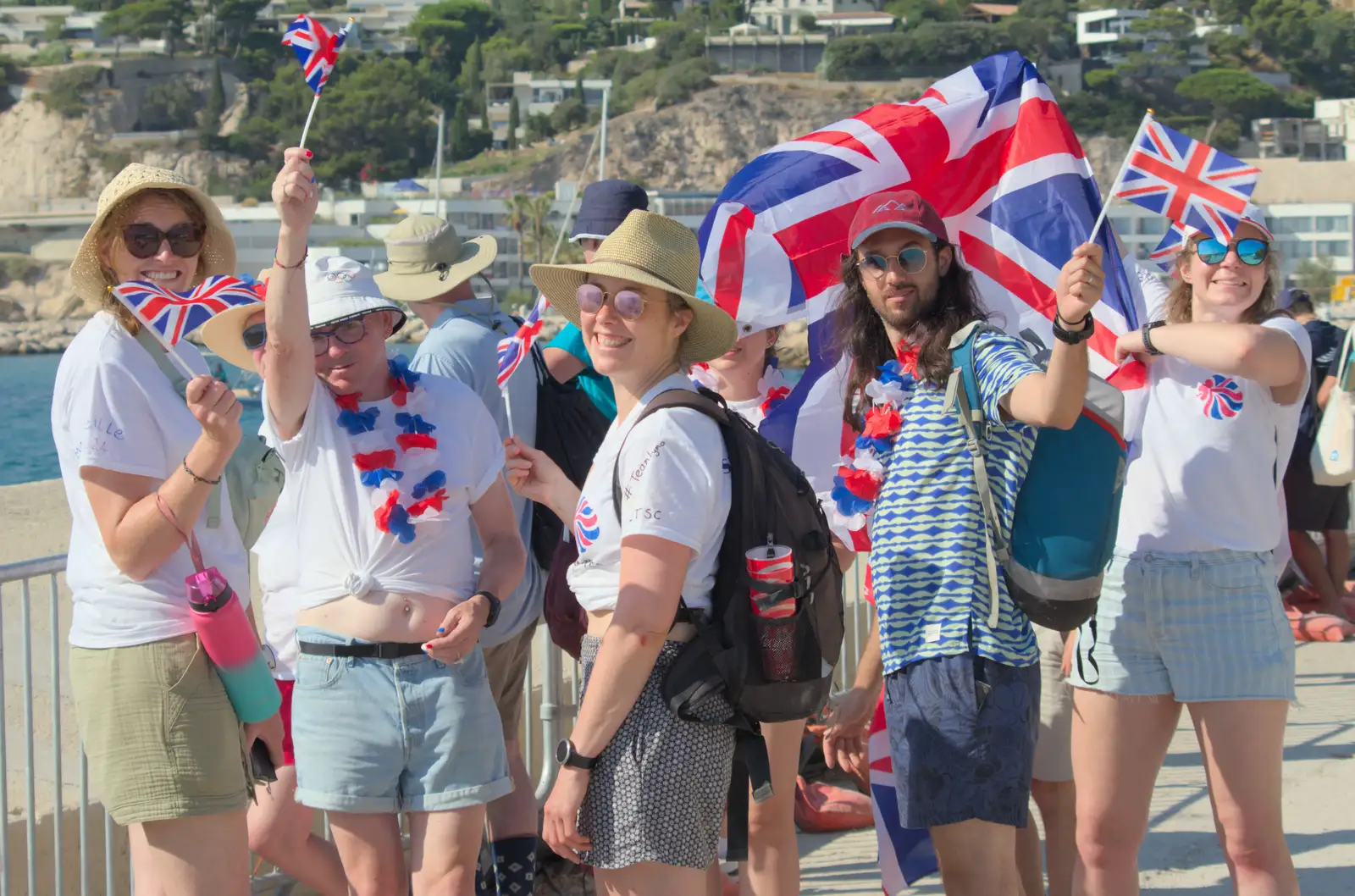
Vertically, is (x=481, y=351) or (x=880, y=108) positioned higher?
(x=880, y=108)

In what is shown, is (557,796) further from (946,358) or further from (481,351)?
(481,351)

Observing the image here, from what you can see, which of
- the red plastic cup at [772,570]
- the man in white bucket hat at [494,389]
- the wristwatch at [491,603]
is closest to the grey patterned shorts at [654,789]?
the red plastic cup at [772,570]

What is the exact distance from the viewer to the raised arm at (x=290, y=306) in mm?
2879

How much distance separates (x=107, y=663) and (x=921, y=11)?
17241 centimetres

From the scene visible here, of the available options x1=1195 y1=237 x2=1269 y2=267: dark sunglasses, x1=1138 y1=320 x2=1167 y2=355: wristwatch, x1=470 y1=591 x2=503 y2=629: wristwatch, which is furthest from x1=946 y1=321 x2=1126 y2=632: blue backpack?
x1=470 y1=591 x2=503 y2=629: wristwatch

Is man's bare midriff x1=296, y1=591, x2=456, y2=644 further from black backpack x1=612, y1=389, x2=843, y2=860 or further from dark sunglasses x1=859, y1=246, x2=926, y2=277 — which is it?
dark sunglasses x1=859, y1=246, x2=926, y2=277

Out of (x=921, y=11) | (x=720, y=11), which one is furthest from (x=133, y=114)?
(x=921, y=11)

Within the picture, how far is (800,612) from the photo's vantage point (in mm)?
2791

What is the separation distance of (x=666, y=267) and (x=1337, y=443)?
92.6 inches

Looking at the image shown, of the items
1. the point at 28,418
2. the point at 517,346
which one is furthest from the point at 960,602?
the point at 28,418

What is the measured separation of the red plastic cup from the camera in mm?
2744

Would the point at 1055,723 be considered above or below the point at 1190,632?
below

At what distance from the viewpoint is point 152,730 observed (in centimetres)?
293

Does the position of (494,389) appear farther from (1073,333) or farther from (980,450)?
(1073,333)
